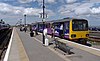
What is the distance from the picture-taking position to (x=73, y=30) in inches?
1065

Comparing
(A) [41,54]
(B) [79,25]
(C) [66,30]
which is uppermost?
(B) [79,25]

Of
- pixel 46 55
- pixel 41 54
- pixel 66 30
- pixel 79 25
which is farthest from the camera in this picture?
pixel 66 30

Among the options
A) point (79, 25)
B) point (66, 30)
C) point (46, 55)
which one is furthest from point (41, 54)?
point (66, 30)

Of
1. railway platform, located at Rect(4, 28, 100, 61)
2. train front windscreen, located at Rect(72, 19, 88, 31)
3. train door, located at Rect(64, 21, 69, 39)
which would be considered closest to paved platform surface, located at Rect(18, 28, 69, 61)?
railway platform, located at Rect(4, 28, 100, 61)

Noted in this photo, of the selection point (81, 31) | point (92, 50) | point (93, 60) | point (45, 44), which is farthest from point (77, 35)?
point (93, 60)

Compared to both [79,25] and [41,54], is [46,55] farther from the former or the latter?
[79,25]

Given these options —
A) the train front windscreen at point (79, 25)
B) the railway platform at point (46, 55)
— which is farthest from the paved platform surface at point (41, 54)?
the train front windscreen at point (79, 25)

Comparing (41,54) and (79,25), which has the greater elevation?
(79,25)

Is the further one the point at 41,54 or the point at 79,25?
the point at 79,25

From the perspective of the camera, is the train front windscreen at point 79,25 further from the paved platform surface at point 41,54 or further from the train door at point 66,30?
the paved platform surface at point 41,54

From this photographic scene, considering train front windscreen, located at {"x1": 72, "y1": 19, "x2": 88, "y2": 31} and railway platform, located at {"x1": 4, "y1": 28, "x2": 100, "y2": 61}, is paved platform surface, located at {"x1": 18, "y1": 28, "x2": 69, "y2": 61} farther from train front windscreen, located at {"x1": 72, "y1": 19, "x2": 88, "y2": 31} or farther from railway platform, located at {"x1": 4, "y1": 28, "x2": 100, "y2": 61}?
train front windscreen, located at {"x1": 72, "y1": 19, "x2": 88, "y2": 31}

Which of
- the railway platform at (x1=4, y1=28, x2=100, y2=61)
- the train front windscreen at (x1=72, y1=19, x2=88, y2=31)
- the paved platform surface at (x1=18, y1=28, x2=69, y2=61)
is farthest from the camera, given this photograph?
the train front windscreen at (x1=72, y1=19, x2=88, y2=31)

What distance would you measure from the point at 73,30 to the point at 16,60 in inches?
560

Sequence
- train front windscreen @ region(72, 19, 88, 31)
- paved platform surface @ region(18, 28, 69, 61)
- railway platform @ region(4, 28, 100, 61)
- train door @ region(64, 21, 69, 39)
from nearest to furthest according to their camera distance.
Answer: railway platform @ region(4, 28, 100, 61) < paved platform surface @ region(18, 28, 69, 61) < train front windscreen @ region(72, 19, 88, 31) < train door @ region(64, 21, 69, 39)
